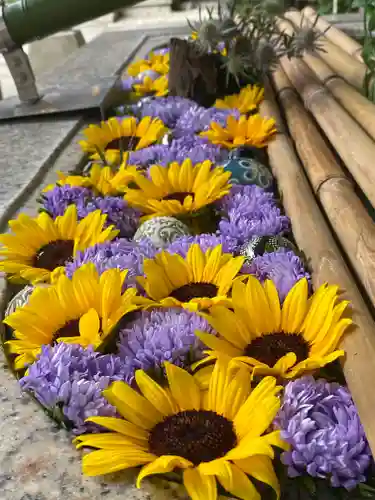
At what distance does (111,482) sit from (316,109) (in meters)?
0.84

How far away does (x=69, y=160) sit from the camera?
1.14 meters

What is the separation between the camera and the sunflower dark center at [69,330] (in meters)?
0.60

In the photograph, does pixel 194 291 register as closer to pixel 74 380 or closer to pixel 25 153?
pixel 74 380

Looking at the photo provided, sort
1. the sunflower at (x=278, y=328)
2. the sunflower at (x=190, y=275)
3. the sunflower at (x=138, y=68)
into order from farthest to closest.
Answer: the sunflower at (x=138, y=68), the sunflower at (x=190, y=275), the sunflower at (x=278, y=328)

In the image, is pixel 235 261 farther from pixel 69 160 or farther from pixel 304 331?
pixel 69 160

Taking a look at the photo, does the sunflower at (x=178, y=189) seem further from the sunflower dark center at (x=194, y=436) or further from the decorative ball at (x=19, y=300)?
the sunflower dark center at (x=194, y=436)

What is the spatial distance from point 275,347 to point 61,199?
43 cm

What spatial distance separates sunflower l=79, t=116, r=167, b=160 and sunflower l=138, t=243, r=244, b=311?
484 mm


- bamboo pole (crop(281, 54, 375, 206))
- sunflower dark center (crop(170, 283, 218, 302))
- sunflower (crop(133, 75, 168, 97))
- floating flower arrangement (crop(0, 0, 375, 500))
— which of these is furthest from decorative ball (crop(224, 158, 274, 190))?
sunflower (crop(133, 75, 168, 97))

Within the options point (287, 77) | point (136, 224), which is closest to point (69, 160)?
point (136, 224)

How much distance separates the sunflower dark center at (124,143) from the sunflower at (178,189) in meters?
0.24

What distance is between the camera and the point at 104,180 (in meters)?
0.96

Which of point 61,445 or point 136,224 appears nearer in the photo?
point 61,445

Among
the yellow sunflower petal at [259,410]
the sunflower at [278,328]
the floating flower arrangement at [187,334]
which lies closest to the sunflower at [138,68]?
the floating flower arrangement at [187,334]
